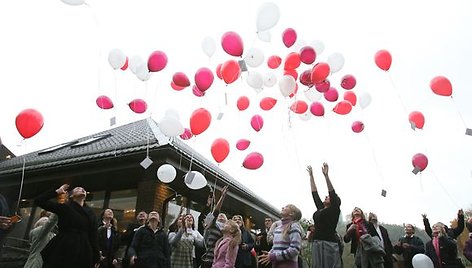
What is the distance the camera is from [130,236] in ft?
15.7

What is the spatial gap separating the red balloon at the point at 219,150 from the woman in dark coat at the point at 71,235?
90.7 inches

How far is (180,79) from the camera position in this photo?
5.55 m

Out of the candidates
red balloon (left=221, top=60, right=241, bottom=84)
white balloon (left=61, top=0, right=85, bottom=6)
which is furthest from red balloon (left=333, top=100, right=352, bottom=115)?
white balloon (left=61, top=0, right=85, bottom=6)

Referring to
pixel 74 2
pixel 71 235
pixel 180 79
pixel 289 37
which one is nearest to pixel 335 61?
pixel 289 37

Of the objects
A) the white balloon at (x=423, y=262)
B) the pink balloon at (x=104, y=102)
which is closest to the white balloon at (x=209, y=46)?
the pink balloon at (x=104, y=102)

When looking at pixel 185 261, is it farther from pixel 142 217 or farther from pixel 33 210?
pixel 33 210

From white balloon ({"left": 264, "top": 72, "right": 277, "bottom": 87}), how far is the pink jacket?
2.73 meters

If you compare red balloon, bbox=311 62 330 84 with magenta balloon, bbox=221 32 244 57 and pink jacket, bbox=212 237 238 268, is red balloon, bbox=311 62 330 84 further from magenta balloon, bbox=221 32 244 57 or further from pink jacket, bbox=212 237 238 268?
pink jacket, bbox=212 237 238 268

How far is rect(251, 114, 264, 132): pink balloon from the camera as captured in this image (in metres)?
6.04

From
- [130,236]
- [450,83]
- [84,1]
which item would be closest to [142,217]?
[130,236]

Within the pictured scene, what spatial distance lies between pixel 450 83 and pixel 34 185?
872 cm

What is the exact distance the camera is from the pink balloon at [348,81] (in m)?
5.80

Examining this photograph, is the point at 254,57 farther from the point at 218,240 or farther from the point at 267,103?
the point at 218,240

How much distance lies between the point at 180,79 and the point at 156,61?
48 centimetres
